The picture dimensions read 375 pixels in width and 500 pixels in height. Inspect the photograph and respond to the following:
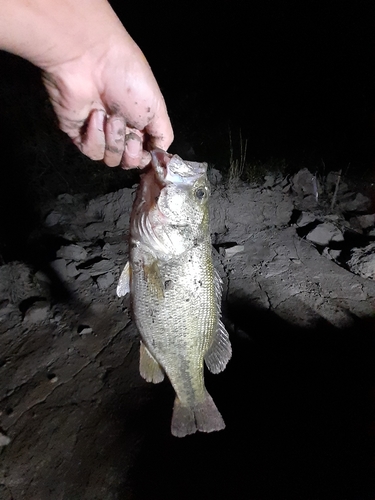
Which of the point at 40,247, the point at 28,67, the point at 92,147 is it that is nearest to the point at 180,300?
the point at 92,147

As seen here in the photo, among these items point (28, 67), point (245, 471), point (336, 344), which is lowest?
point (245, 471)

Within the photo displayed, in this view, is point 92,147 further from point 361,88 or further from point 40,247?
point 361,88

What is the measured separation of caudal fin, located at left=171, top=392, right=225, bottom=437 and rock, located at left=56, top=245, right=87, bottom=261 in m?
2.72

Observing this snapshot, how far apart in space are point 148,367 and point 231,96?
1248 centimetres

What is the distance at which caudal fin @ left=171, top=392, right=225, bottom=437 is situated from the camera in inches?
91.8

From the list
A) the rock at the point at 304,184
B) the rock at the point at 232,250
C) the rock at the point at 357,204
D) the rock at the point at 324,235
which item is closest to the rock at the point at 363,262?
the rock at the point at 324,235

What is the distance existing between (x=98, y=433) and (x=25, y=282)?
219cm

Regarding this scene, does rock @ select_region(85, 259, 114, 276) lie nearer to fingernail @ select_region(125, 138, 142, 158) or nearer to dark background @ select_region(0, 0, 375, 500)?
dark background @ select_region(0, 0, 375, 500)

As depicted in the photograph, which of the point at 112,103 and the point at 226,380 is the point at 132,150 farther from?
the point at 226,380

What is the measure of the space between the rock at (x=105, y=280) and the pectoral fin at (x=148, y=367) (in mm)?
2001

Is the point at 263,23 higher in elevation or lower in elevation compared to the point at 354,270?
higher

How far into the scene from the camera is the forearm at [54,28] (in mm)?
1438

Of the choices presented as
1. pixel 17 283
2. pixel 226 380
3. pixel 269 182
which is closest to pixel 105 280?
pixel 17 283

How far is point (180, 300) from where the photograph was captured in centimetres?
202
